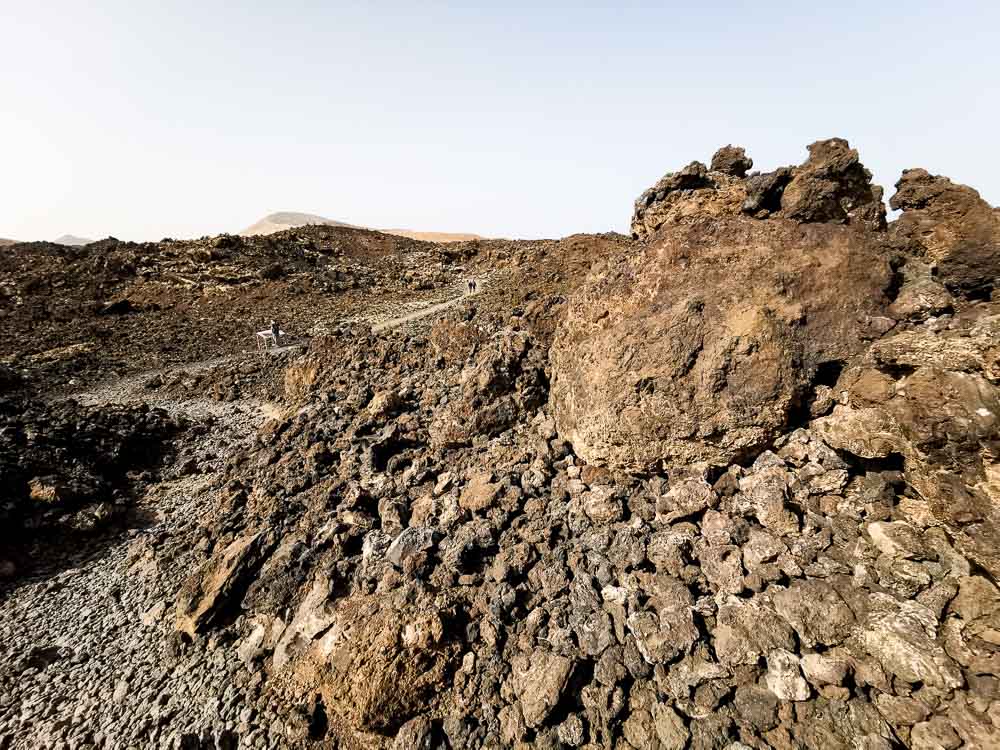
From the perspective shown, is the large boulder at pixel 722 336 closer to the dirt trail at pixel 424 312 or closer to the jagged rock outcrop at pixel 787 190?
the jagged rock outcrop at pixel 787 190

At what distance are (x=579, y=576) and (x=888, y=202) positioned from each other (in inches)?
274

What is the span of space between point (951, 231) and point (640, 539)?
582 centimetres

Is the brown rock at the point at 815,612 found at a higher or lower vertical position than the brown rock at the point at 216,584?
higher

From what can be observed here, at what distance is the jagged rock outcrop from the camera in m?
6.30

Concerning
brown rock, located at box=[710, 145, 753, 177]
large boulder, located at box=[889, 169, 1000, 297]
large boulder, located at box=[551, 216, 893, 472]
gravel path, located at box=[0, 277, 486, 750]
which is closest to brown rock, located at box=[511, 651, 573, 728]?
large boulder, located at box=[551, 216, 893, 472]

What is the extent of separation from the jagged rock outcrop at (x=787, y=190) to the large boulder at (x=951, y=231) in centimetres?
35

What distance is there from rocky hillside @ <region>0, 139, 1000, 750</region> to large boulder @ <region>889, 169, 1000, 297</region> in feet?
0.10

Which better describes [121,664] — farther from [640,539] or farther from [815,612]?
[815,612]

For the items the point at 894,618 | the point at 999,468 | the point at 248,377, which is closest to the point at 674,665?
the point at 894,618

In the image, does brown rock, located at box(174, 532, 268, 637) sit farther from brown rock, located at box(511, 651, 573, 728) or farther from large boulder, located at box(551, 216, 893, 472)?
large boulder, located at box(551, 216, 893, 472)

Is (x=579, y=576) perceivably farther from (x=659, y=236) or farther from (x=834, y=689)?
(x=659, y=236)

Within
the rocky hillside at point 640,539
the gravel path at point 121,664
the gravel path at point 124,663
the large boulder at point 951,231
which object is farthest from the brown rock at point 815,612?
the gravel path at point 121,664

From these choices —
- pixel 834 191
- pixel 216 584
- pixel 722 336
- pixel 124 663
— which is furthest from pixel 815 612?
pixel 124 663

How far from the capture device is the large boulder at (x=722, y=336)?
5391 millimetres
